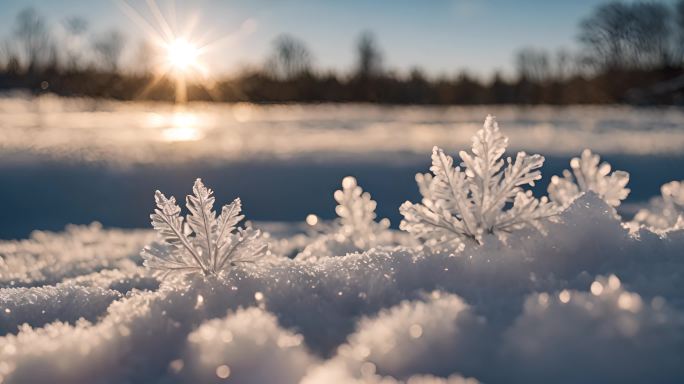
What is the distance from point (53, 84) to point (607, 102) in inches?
761

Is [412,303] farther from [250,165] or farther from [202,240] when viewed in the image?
[250,165]

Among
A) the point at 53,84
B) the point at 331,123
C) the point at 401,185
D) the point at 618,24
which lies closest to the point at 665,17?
the point at 618,24

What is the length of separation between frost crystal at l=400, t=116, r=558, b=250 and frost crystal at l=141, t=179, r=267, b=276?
37 centimetres

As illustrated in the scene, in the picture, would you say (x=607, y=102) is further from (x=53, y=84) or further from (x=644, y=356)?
(x=644, y=356)

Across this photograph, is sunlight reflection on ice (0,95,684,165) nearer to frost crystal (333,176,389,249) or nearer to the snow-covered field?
frost crystal (333,176,389,249)

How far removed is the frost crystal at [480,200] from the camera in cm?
146

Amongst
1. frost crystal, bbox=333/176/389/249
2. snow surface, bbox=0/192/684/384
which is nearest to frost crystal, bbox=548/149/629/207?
snow surface, bbox=0/192/684/384

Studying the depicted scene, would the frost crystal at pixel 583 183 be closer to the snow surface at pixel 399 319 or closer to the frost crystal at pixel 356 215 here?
the snow surface at pixel 399 319

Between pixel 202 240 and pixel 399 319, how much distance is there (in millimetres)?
522

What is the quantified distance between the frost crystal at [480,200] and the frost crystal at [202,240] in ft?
1.21

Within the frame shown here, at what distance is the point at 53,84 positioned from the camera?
22.0 meters

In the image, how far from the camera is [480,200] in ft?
4.94

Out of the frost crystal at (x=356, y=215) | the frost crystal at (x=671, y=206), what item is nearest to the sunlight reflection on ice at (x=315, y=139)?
the frost crystal at (x=356, y=215)

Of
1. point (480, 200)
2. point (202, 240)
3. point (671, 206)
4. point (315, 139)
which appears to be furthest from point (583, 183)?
point (315, 139)
